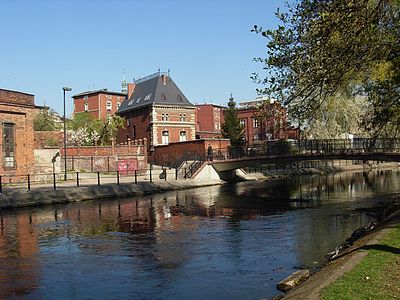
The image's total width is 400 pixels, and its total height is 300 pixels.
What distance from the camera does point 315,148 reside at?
42125 millimetres

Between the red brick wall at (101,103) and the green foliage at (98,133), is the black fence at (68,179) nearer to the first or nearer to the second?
the green foliage at (98,133)

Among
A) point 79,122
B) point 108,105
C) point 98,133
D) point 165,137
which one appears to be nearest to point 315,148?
point 165,137

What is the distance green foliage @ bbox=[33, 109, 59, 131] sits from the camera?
→ 74.7m

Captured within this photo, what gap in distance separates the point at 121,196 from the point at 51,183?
7.16 m

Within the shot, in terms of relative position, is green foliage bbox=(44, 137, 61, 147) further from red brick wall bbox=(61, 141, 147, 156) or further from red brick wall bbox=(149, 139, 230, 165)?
red brick wall bbox=(149, 139, 230, 165)

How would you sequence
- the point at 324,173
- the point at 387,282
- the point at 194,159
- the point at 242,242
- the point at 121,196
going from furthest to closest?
1. the point at 324,173
2. the point at 194,159
3. the point at 121,196
4. the point at 242,242
5. the point at 387,282

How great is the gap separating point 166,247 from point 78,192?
60.1 feet

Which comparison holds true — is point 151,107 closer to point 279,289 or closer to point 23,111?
point 23,111

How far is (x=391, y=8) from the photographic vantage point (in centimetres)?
1412

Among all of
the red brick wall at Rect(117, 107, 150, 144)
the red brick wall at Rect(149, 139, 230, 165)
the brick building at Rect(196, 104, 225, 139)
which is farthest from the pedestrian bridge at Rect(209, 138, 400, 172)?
the brick building at Rect(196, 104, 225, 139)

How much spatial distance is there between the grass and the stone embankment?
75.0 ft

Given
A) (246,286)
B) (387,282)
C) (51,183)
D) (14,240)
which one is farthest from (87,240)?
(51,183)

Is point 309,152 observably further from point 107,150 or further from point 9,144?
point 9,144

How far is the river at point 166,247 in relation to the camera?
423 inches
